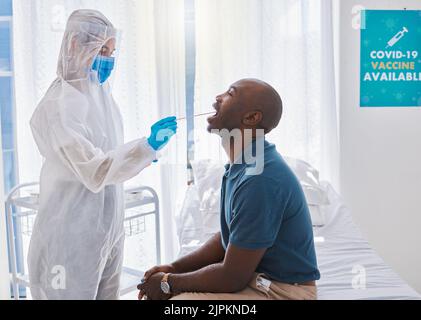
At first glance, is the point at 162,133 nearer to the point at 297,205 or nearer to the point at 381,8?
the point at 297,205

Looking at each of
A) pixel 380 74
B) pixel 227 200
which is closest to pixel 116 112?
pixel 227 200

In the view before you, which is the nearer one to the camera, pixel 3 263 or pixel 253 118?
pixel 253 118

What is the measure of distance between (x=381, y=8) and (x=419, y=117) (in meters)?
0.62

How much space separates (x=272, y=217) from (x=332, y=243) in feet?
2.40

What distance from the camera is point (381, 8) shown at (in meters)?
2.32

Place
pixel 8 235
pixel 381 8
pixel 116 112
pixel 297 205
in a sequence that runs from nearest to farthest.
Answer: pixel 297 205
pixel 116 112
pixel 8 235
pixel 381 8

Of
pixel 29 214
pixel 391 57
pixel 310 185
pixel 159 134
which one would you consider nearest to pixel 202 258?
pixel 159 134

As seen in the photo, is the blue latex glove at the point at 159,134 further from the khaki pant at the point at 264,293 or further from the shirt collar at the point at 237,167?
the khaki pant at the point at 264,293

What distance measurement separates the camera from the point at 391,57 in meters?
2.33

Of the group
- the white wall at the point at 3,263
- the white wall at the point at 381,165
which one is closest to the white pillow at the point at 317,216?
the white wall at the point at 381,165

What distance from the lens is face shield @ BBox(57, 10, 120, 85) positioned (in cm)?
142

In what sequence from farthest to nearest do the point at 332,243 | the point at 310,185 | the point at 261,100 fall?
the point at 310,185, the point at 332,243, the point at 261,100

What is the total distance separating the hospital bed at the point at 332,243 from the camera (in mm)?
1215

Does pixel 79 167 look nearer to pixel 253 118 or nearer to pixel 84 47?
pixel 84 47
